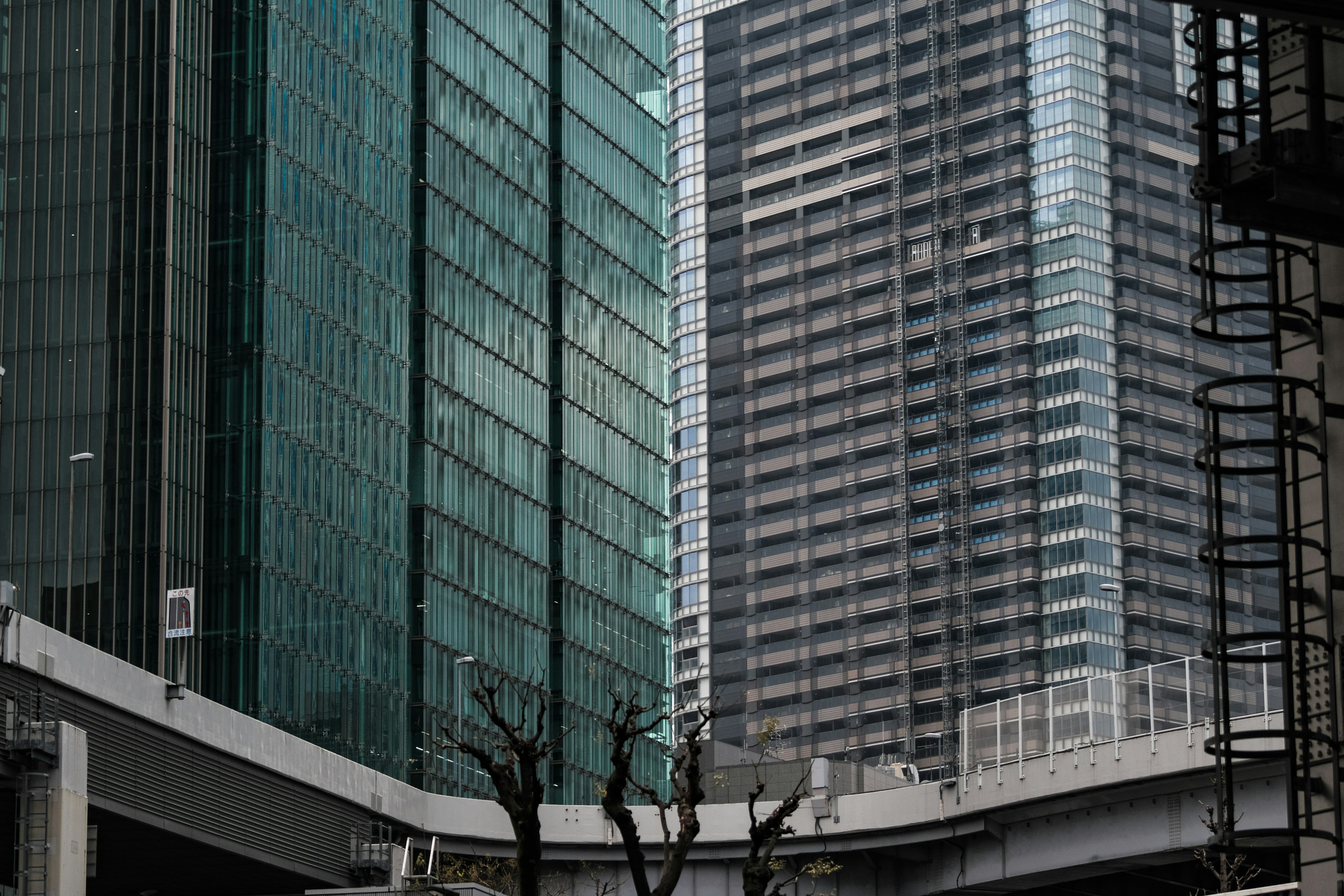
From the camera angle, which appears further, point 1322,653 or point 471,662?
point 471,662

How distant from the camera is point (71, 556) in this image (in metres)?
118

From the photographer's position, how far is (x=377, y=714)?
12375 centimetres

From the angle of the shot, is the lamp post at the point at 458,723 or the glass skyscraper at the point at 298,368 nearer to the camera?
the glass skyscraper at the point at 298,368

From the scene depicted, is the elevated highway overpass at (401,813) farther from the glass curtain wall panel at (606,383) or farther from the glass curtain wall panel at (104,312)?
the glass curtain wall panel at (606,383)

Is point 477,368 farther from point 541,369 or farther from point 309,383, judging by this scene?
point 309,383

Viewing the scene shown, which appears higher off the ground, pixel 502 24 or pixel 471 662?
pixel 502 24

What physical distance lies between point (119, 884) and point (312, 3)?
204ft

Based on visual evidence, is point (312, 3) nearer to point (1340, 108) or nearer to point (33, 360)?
point (33, 360)

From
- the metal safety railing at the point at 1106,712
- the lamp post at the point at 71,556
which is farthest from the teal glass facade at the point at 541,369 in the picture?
the metal safety railing at the point at 1106,712

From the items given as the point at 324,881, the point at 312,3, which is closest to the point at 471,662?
the point at 312,3

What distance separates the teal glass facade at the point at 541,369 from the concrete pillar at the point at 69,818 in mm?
64551

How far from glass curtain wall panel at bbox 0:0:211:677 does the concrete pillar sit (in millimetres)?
55696

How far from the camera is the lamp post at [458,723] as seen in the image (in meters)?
126

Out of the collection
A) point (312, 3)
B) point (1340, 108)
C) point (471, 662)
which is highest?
point (312, 3)
